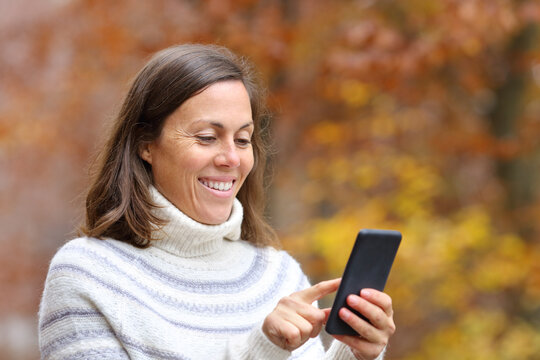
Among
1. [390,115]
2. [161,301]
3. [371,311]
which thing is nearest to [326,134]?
[390,115]

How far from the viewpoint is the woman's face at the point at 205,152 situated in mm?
2080

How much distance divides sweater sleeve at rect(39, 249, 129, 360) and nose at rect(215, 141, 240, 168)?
52 cm

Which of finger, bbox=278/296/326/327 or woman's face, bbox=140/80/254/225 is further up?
woman's face, bbox=140/80/254/225

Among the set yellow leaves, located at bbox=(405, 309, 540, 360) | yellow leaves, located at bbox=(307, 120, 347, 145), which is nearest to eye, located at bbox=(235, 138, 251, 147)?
yellow leaves, located at bbox=(307, 120, 347, 145)

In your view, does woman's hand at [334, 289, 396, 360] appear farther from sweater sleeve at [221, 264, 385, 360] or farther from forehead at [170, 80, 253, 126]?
forehead at [170, 80, 253, 126]

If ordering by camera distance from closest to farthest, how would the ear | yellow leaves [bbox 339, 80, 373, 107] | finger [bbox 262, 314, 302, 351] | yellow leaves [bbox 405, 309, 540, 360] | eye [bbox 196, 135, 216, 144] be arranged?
finger [bbox 262, 314, 302, 351] < eye [bbox 196, 135, 216, 144] < the ear < yellow leaves [bbox 339, 80, 373, 107] < yellow leaves [bbox 405, 309, 540, 360]

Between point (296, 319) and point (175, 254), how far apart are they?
510mm

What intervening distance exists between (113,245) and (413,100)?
16.4 feet

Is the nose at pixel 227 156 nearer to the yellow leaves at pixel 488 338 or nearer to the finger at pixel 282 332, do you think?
the finger at pixel 282 332

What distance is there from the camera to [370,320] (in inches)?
75.5

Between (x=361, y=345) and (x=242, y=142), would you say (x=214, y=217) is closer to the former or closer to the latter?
(x=242, y=142)

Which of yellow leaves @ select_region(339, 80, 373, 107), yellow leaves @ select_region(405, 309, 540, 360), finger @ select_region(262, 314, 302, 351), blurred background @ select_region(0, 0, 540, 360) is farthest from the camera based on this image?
yellow leaves @ select_region(405, 309, 540, 360)

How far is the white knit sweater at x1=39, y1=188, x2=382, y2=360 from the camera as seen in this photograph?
196 centimetres

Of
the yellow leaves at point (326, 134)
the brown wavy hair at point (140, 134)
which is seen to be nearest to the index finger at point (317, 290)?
the brown wavy hair at point (140, 134)
